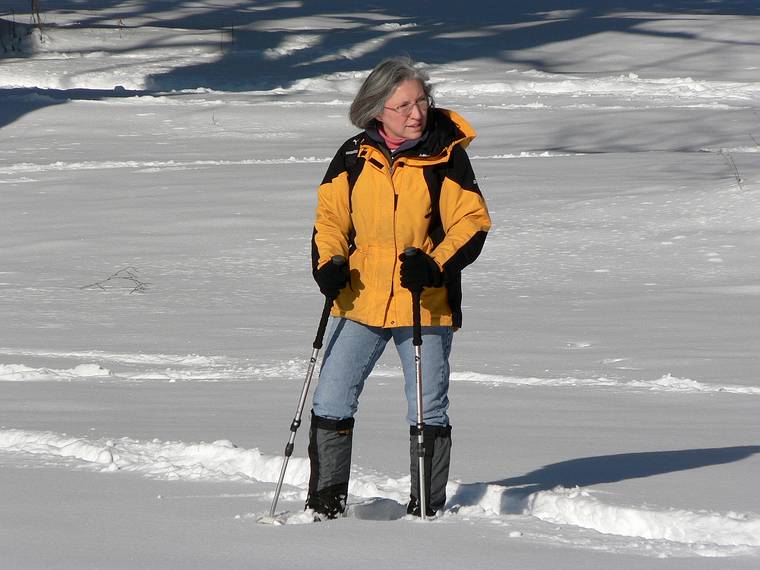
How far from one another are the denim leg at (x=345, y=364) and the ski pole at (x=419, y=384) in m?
0.14

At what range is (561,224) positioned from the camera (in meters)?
10.9

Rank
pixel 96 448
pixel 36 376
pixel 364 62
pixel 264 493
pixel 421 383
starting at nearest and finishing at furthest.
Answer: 1. pixel 421 383
2. pixel 264 493
3. pixel 96 448
4. pixel 36 376
5. pixel 364 62

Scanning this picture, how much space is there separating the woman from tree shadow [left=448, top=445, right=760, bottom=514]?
319 mm

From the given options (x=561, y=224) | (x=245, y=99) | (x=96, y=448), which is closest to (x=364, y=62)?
(x=245, y=99)

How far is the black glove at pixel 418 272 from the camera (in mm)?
3742

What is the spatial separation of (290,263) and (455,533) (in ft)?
20.7

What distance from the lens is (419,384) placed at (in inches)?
157

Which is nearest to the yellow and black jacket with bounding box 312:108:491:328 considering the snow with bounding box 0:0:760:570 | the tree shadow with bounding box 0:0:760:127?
the snow with bounding box 0:0:760:570

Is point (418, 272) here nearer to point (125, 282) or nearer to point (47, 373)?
point (47, 373)

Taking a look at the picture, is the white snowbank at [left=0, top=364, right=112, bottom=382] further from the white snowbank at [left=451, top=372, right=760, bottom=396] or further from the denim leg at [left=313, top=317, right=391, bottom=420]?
the denim leg at [left=313, top=317, right=391, bottom=420]

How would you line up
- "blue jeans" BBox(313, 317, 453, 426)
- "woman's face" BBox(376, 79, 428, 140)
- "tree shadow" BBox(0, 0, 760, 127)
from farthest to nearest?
"tree shadow" BBox(0, 0, 760, 127)
"blue jeans" BBox(313, 317, 453, 426)
"woman's face" BBox(376, 79, 428, 140)

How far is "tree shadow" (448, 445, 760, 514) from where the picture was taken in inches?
171

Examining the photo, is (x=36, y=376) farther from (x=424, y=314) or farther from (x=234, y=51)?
(x=234, y=51)

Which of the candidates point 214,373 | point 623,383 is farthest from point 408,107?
point 214,373
